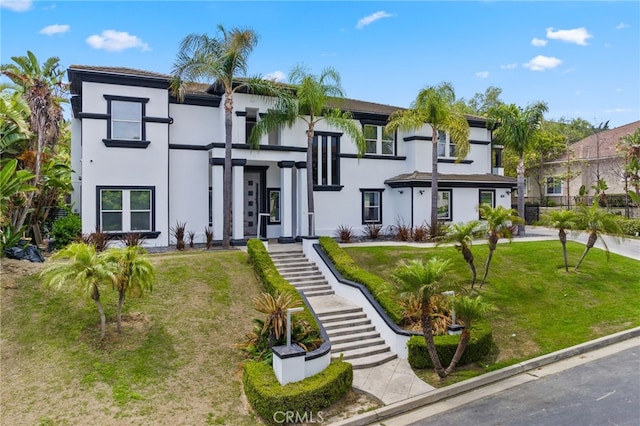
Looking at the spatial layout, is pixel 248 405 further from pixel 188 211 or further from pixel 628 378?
pixel 188 211

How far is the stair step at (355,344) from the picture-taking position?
11961 mm

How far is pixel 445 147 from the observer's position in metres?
26.4

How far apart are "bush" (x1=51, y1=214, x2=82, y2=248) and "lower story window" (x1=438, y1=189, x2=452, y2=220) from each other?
722 inches

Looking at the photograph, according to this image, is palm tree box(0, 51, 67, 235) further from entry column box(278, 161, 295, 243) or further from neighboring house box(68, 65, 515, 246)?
entry column box(278, 161, 295, 243)

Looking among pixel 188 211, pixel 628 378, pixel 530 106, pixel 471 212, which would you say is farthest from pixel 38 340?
pixel 530 106

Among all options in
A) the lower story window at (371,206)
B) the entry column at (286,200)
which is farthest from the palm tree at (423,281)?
the lower story window at (371,206)

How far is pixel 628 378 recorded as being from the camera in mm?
10164

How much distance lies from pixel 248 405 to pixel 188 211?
13024 millimetres

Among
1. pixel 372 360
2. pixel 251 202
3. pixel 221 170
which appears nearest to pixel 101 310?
pixel 372 360

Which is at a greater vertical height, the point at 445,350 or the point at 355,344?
the point at 445,350

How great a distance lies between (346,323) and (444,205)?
46.3ft

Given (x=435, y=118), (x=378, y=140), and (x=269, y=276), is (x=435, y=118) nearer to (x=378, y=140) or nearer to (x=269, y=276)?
(x=378, y=140)

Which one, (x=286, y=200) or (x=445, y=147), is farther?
(x=445, y=147)

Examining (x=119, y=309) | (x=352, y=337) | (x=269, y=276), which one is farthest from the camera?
(x=269, y=276)
